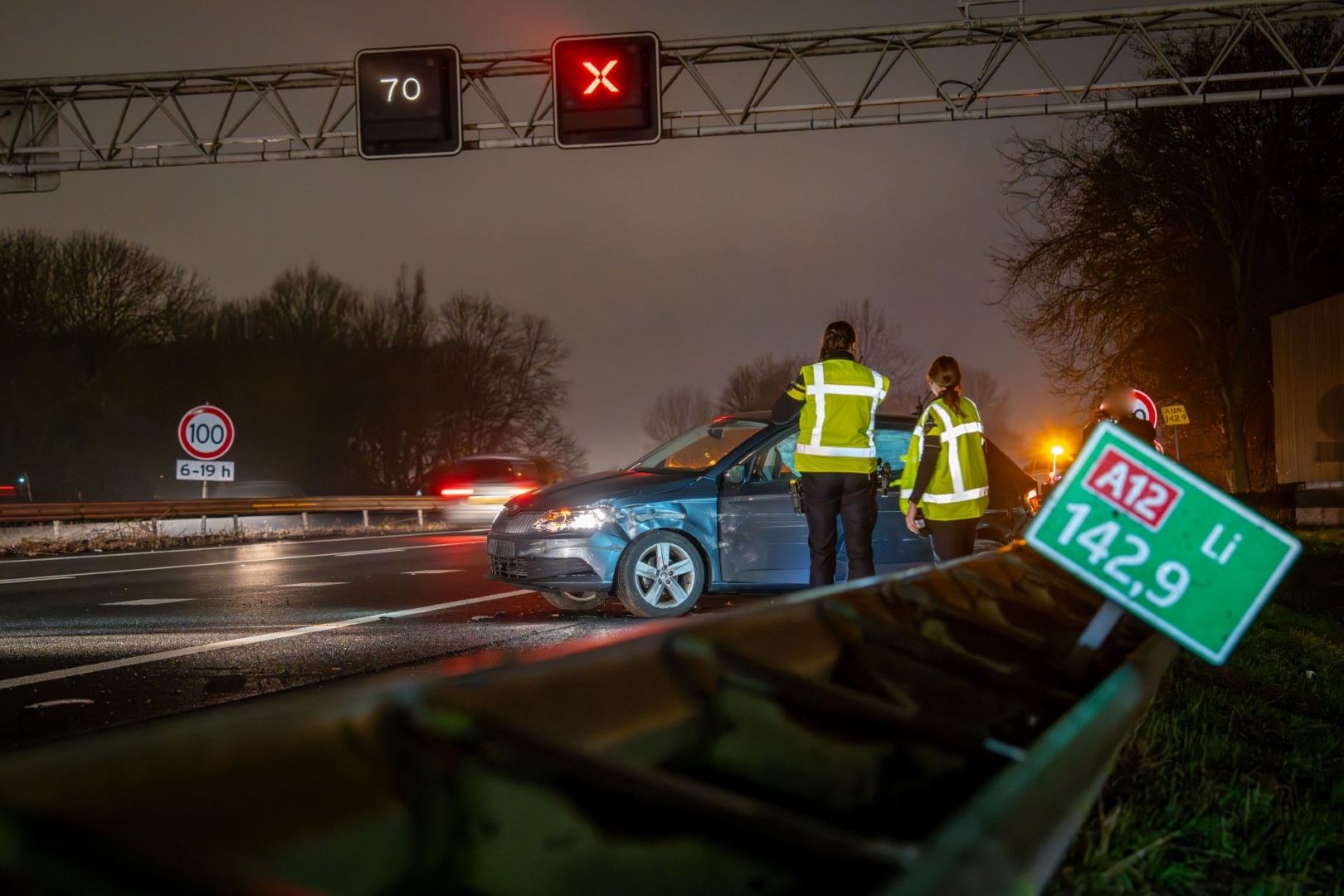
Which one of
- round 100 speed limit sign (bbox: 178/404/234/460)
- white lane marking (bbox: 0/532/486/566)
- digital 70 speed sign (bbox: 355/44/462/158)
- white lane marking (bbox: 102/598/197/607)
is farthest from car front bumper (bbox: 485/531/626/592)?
round 100 speed limit sign (bbox: 178/404/234/460)

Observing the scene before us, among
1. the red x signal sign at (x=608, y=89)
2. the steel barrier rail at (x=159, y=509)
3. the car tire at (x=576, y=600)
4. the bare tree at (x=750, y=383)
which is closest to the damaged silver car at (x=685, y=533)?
the car tire at (x=576, y=600)

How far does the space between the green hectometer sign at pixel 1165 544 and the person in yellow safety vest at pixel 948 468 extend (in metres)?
4.02

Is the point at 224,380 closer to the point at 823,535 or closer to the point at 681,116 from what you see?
the point at 681,116

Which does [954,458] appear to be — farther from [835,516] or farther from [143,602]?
[143,602]

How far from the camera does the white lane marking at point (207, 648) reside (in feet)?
22.0

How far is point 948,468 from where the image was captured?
7.50m

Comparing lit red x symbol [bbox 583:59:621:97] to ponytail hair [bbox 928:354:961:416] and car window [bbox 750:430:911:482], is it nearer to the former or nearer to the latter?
car window [bbox 750:430:911:482]

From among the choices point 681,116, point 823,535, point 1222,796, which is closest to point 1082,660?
point 1222,796

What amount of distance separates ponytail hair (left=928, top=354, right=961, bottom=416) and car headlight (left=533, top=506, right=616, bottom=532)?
2.67m

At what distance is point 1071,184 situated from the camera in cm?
2977

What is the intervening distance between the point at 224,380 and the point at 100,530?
28.4m

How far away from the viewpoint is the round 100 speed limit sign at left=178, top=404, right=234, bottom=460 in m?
21.5

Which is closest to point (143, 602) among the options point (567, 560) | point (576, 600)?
point (576, 600)

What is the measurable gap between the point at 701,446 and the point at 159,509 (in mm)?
17868
